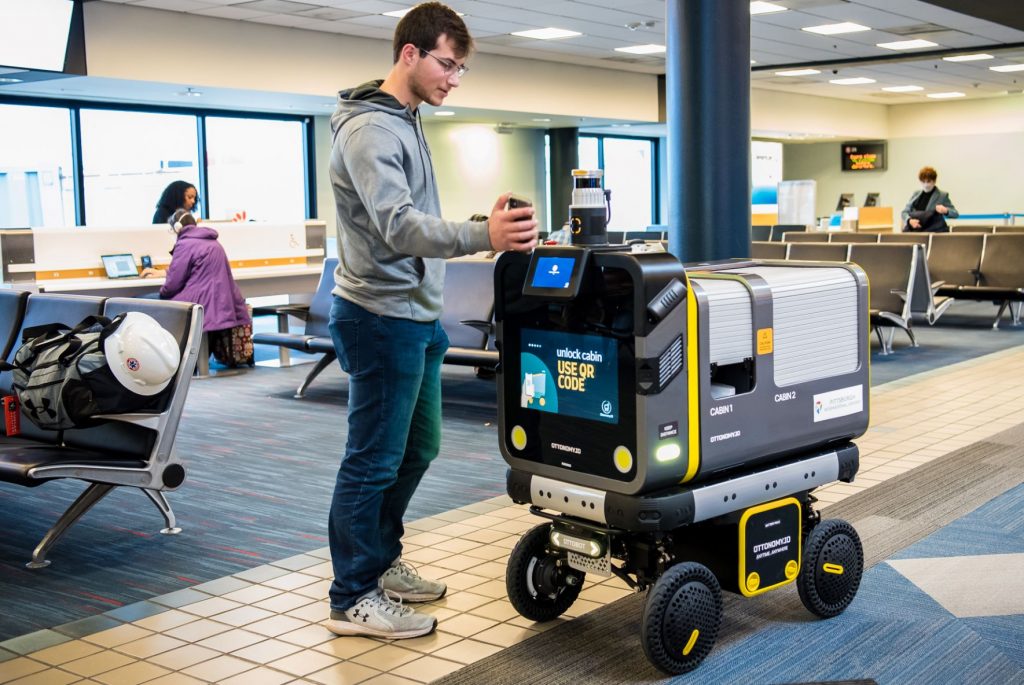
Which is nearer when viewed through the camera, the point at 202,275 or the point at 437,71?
the point at 437,71

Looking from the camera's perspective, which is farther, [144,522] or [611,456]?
[144,522]

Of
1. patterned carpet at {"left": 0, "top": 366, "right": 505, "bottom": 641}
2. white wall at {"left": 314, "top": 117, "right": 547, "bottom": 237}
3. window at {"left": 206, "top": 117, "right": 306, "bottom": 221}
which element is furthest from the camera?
white wall at {"left": 314, "top": 117, "right": 547, "bottom": 237}

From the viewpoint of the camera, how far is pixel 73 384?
350cm

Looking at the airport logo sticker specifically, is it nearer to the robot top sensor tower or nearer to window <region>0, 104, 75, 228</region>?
the robot top sensor tower

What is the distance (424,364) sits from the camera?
2.88m

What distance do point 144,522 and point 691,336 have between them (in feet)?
8.06

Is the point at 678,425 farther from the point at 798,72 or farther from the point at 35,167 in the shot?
the point at 798,72

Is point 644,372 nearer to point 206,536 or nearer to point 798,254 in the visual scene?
point 206,536

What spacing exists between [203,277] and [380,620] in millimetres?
5242

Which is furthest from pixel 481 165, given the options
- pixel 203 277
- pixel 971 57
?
pixel 203 277

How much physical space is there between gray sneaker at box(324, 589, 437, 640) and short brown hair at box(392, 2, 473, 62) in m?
1.37

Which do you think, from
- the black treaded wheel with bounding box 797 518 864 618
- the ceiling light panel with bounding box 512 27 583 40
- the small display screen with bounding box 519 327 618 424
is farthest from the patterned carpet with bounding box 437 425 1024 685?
the ceiling light panel with bounding box 512 27 583 40

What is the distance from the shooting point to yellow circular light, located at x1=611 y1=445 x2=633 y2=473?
2.55 m

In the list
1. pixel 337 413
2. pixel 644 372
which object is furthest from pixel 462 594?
pixel 337 413
